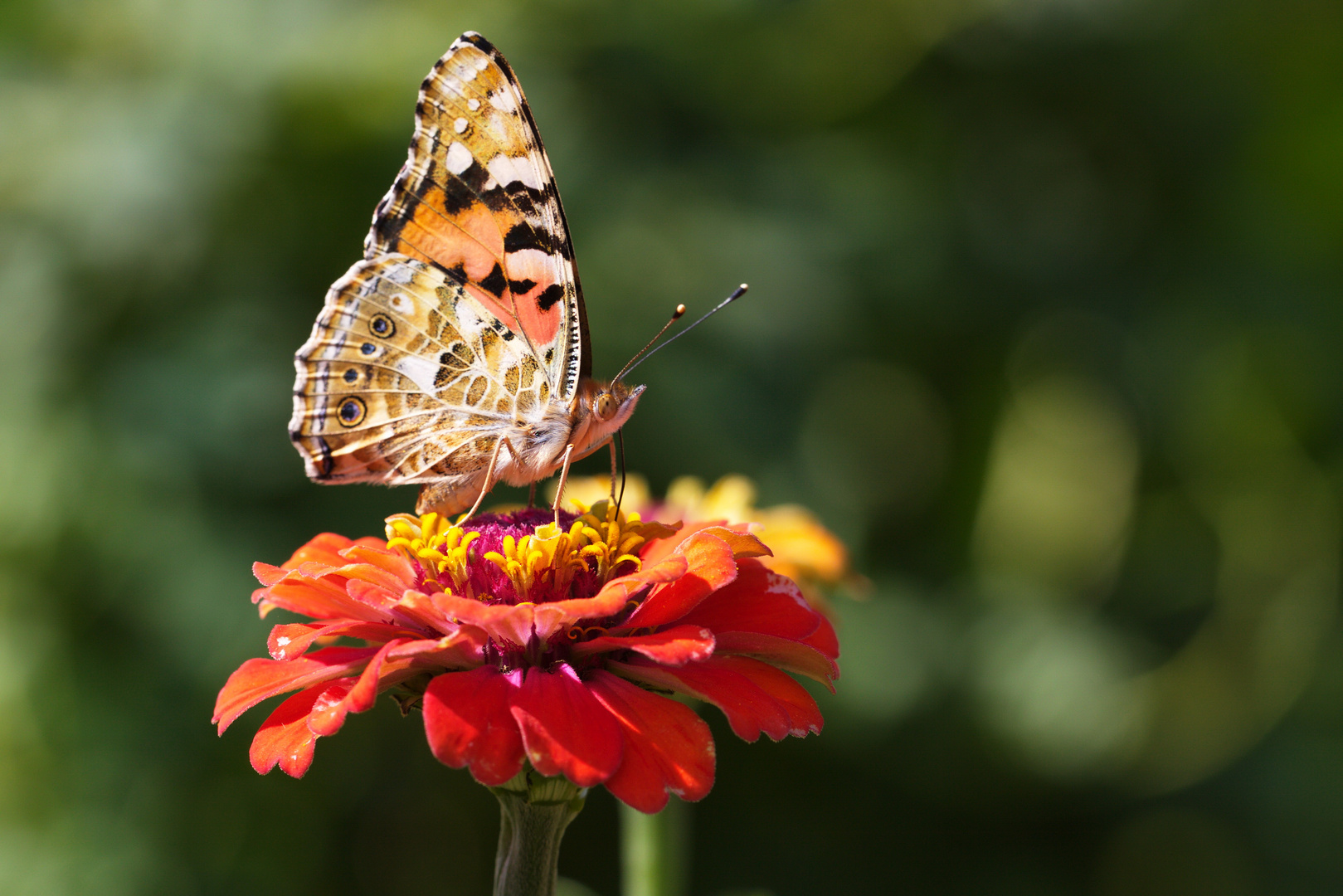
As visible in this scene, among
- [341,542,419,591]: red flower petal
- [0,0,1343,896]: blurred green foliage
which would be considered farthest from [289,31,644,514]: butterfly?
[0,0,1343,896]: blurred green foliage

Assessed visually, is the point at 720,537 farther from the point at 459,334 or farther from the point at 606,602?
the point at 459,334

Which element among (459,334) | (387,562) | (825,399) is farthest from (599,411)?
(825,399)

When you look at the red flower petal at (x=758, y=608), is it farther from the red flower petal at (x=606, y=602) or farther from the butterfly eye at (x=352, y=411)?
the butterfly eye at (x=352, y=411)

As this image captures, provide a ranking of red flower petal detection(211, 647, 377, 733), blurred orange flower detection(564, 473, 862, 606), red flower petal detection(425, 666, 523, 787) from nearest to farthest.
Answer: red flower petal detection(425, 666, 523, 787) → red flower petal detection(211, 647, 377, 733) → blurred orange flower detection(564, 473, 862, 606)

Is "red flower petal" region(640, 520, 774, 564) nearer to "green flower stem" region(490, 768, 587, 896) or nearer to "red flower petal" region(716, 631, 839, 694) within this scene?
"red flower petal" region(716, 631, 839, 694)

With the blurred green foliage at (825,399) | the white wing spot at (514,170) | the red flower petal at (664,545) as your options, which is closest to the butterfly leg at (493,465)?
the red flower petal at (664,545)

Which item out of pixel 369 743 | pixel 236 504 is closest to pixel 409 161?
pixel 236 504

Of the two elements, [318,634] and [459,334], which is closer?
[318,634]

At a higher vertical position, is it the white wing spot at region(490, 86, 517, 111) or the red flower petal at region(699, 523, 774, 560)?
the white wing spot at region(490, 86, 517, 111)
